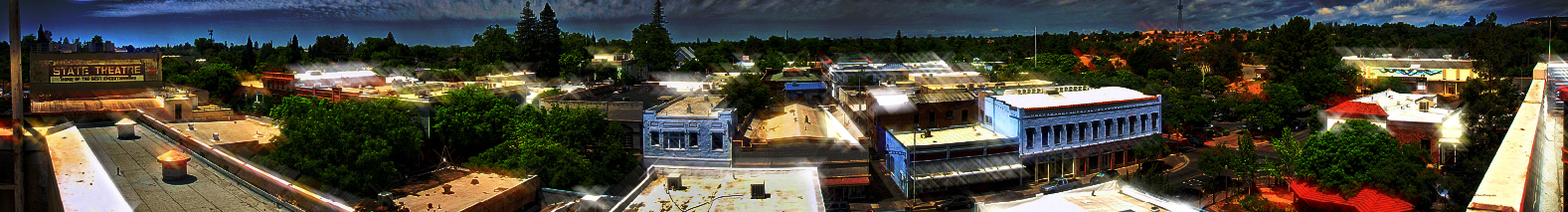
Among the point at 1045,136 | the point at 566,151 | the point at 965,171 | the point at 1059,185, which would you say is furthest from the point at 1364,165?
the point at 566,151

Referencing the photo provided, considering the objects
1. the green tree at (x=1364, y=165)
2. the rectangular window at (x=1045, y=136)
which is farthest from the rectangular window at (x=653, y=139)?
the green tree at (x=1364, y=165)

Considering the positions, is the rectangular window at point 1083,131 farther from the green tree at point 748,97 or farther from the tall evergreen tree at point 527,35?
the tall evergreen tree at point 527,35

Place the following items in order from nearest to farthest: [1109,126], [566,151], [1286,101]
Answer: [566,151]
[1109,126]
[1286,101]

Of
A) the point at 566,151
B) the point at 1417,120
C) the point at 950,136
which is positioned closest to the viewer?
the point at 566,151

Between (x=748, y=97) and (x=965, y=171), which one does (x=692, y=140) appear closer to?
(x=965, y=171)

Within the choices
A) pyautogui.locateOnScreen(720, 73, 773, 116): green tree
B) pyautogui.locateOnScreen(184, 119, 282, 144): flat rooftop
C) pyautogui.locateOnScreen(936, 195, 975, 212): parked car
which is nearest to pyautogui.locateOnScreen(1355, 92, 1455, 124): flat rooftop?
pyautogui.locateOnScreen(936, 195, 975, 212): parked car
